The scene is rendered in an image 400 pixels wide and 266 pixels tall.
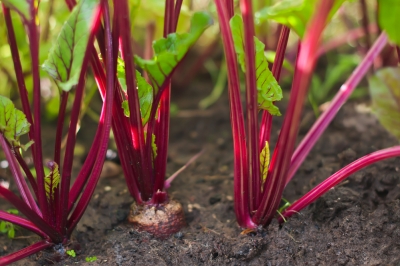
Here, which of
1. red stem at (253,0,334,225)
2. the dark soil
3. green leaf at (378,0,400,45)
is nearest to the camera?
red stem at (253,0,334,225)

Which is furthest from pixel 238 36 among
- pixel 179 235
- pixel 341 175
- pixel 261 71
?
pixel 179 235

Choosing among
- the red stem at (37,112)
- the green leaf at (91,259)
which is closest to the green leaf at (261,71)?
the red stem at (37,112)

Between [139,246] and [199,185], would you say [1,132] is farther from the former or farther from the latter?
[199,185]

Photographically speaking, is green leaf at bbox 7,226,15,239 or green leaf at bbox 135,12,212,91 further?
green leaf at bbox 7,226,15,239

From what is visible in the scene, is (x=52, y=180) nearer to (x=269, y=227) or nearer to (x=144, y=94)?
(x=144, y=94)

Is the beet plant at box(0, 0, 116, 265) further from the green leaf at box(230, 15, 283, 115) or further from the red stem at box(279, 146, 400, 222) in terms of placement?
the red stem at box(279, 146, 400, 222)

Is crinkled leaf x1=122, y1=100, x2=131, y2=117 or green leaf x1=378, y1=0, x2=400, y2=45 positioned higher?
green leaf x1=378, y1=0, x2=400, y2=45

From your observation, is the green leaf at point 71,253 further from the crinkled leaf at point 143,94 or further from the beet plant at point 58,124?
the crinkled leaf at point 143,94

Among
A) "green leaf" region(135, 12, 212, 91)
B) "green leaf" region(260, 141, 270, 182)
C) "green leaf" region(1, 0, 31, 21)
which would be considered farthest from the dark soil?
"green leaf" region(1, 0, 31, 21)
